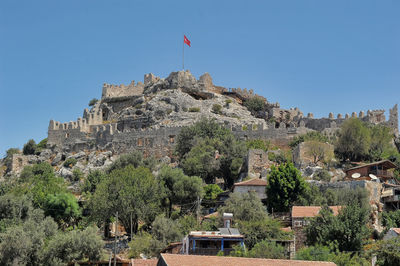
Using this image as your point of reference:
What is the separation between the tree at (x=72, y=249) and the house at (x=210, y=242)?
6741 millimetres

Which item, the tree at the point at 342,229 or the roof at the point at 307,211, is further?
the roof at the point at 307,211

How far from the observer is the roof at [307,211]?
43250 mm

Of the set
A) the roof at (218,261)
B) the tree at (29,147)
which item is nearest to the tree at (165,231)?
the roof at (218,261)

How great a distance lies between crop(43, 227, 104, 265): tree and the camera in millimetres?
41719

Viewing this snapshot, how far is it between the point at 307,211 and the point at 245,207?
4.25 m

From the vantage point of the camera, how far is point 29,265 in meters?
42.7

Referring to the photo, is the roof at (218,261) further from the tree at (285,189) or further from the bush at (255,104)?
the bush at (255,104)

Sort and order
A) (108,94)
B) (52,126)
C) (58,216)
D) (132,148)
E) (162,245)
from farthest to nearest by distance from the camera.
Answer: (108,94), (52,126), (132,148), (58,216), (162,245)

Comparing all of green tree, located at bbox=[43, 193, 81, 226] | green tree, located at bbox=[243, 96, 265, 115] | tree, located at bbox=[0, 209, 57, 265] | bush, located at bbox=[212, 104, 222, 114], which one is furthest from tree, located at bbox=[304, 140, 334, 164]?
tree, located at bbox=[0, 209, 57, 265]

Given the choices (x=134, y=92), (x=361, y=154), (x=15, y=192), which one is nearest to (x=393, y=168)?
(x=361, y=154)

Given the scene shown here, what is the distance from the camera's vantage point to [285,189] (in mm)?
47938

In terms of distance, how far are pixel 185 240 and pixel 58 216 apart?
18050mm

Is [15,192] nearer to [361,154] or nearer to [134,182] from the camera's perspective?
[134,182]

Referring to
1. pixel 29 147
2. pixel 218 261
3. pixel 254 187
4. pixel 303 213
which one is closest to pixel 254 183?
pixel 254 187
